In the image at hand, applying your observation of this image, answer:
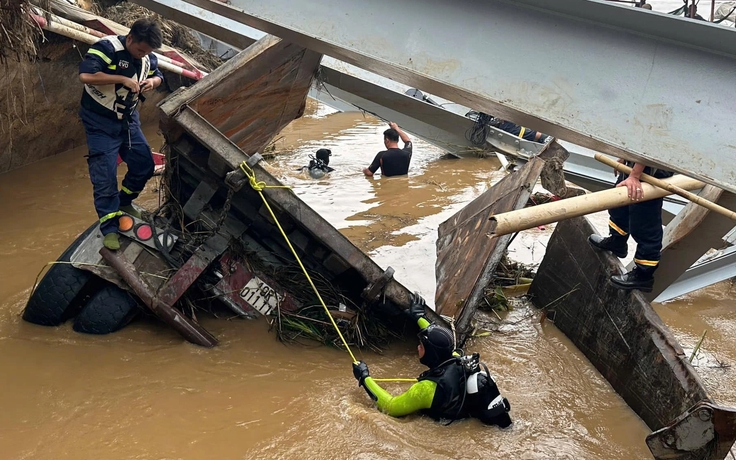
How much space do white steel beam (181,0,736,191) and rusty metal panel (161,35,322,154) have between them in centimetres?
192

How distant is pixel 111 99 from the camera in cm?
451

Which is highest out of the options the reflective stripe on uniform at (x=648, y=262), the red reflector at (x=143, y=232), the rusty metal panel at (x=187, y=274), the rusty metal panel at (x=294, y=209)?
the reflective stripe on uniform at (x=648, y=262)

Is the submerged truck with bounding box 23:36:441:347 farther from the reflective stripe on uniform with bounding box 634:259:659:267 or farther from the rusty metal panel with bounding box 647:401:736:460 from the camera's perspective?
the rusty metal panel with bounding box 647:401:736:460

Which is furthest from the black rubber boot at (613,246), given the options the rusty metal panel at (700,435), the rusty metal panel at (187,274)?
the rusty metal panel at (187,274)

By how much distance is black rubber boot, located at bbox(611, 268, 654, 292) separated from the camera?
14.6ft

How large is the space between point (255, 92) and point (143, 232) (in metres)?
1.63

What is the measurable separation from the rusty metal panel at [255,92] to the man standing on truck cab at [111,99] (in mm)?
349

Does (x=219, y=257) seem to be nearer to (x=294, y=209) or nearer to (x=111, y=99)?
(x=294, y=209)

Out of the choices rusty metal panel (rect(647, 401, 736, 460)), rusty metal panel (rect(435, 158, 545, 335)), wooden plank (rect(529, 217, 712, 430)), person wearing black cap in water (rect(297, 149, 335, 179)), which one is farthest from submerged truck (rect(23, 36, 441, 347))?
person wearing black cap in water (rect(297, 149, 335, 179))

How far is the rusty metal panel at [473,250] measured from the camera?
4.72 meters

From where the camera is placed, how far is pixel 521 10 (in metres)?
2.58

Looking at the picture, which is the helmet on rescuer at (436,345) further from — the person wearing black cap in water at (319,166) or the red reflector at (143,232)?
the person wearing black cap in water at (319,166)

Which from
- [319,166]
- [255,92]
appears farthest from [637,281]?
[319,166]

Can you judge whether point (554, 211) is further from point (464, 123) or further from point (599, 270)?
point (464, 123)
